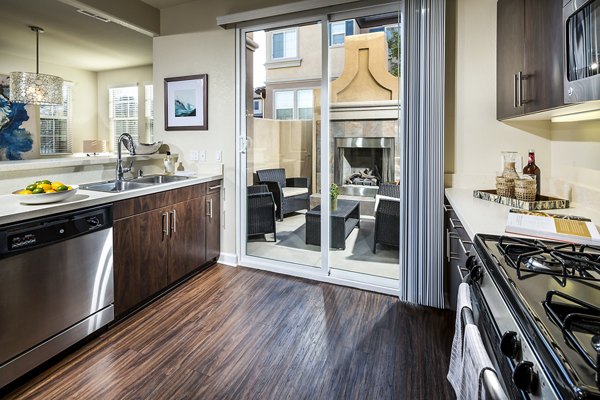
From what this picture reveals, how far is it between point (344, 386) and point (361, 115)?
239cm

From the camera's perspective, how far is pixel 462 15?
99.3 inches

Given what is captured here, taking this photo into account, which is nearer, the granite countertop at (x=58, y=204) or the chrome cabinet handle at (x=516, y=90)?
the granite countertop at (x=58, y=204)

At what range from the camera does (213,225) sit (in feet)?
11.4

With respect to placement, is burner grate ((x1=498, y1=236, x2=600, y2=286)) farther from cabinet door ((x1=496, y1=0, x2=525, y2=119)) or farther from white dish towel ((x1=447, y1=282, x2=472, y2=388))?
cabinet door ((x1=496, y1=0, x2=525, y2=119))

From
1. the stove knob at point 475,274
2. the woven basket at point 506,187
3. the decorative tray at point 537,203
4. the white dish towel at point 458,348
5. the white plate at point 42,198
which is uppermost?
the woven basket at point 506,187

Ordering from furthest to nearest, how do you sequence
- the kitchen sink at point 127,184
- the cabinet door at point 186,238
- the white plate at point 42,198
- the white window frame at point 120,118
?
the white window frame at point 120,118 < the cabinet door at point 186,238 < the kitchen sink at point 127,184 < the white plate at point 42,198

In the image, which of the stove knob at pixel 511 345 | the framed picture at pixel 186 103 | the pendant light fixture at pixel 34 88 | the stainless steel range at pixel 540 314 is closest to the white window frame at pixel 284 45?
the framed picture at pixel 186 103

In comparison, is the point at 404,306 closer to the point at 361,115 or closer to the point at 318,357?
the point at 318,357

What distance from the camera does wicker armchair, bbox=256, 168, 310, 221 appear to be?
3420mm

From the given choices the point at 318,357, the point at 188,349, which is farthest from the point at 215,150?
the point at 318,357

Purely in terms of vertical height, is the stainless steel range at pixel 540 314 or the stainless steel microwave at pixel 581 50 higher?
the stainless steel microwave at pixel 581 50

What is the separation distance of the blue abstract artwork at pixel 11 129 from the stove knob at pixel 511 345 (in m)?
7.39

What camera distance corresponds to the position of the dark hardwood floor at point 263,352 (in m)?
1.76

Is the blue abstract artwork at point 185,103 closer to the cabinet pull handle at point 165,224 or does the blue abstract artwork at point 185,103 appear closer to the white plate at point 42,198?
the cabinet pull handle at point 165,224
